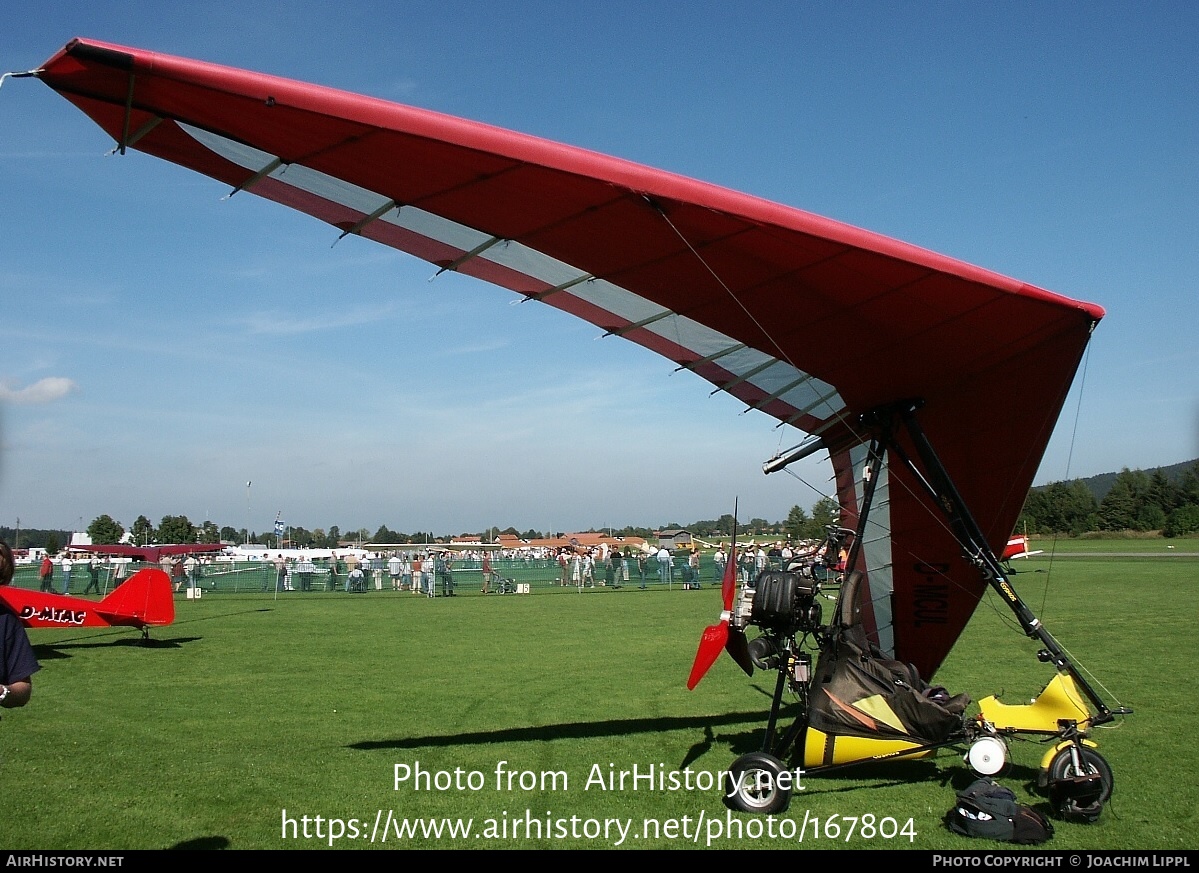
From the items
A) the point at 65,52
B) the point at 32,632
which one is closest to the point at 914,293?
the point at 65,52

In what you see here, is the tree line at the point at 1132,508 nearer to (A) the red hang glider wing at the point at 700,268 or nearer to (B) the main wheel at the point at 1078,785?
(A) the red hang glider wing at the point at 700,268

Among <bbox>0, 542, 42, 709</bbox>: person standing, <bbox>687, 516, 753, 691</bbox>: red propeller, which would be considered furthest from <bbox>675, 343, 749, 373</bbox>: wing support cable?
<bbox>0, 542, 42, 709</bbox>: person standing

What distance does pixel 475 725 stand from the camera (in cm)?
→ 802

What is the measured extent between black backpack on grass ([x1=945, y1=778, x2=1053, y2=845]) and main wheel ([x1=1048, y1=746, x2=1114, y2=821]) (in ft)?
0.83

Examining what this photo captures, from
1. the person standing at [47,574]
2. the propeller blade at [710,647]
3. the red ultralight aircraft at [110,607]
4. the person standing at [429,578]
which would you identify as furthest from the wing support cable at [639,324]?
the person standing at [47,574]

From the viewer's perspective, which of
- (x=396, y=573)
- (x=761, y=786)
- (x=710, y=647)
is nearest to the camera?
(x=761, y=786)

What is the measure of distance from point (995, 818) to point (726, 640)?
1.90 meters

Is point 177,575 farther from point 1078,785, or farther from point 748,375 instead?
point 1078,785

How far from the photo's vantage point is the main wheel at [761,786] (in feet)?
17.7

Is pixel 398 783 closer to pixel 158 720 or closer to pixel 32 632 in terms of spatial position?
pixel 158 720

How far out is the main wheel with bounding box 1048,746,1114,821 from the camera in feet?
16.7

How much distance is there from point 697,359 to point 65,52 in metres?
4.93

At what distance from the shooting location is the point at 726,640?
5953 mm

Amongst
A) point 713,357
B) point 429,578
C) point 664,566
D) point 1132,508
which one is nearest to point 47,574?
point 429,578
